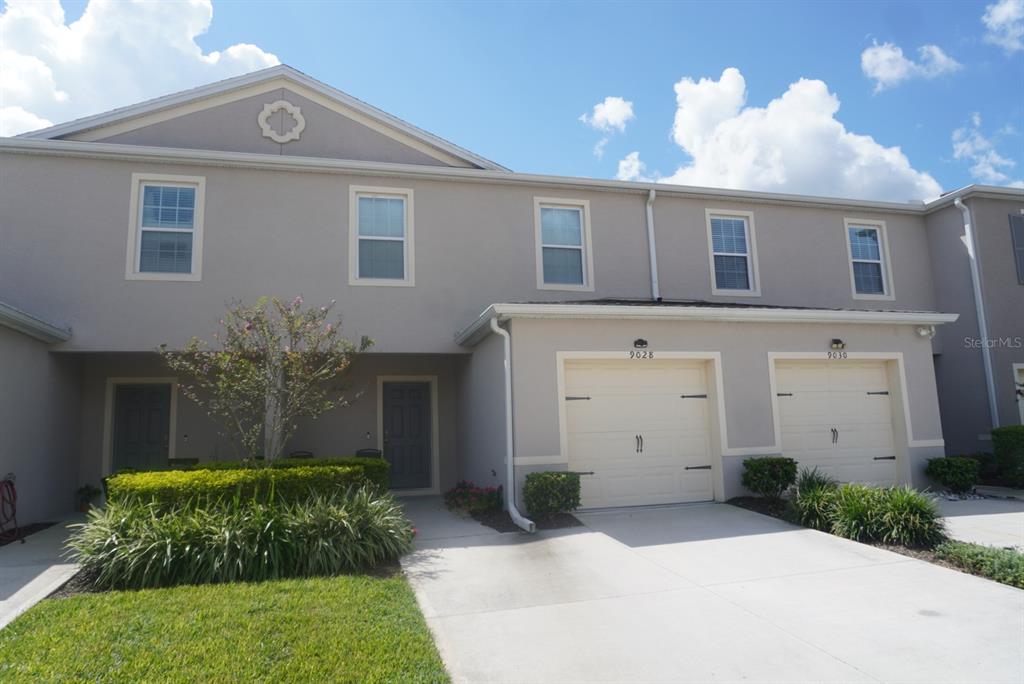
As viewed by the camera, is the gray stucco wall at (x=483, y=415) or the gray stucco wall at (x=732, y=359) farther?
the gray stucco wall at (x=483, y=415)

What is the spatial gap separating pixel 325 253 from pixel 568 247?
467 centimetres

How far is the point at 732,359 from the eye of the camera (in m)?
9.69

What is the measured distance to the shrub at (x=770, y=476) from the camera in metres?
8.96

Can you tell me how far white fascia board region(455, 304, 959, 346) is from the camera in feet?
28.5

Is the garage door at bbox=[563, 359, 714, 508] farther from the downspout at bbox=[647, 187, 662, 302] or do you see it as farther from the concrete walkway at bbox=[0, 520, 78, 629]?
the concrete walkway at bbox=[0, 520, 78, 629]

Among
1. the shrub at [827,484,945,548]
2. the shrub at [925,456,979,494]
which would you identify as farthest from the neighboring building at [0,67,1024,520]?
the shrub at [827,484,945,548]

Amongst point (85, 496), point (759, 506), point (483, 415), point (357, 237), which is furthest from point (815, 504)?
point (85, 496)

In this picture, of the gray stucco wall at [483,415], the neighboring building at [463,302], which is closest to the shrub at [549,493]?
the neighboring building at [463,302]

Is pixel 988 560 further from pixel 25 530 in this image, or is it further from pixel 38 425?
pixel 38 425

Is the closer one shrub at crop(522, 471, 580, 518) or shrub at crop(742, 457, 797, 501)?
shrub at crop(522, 471, 580, 518)

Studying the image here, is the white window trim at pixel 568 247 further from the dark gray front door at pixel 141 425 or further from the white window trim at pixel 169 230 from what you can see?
the dark gray front door at pixel 141 425

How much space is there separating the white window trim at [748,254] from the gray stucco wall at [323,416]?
224 inches

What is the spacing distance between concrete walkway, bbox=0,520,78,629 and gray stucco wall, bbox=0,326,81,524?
1.14 metres

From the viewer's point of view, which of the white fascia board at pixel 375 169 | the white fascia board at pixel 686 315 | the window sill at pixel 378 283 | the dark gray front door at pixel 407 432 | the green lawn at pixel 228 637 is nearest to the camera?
the green lawn at pixel 228 637
